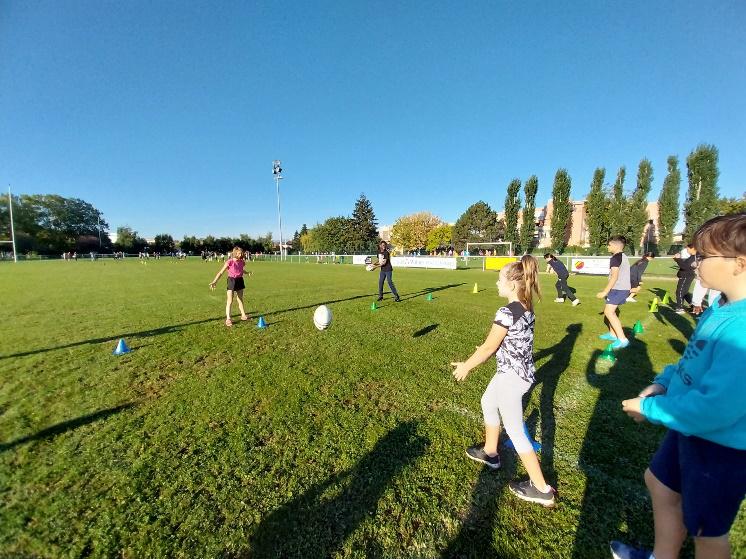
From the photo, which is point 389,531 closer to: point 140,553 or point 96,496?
point 140,553

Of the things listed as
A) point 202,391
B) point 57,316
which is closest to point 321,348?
point 202,391

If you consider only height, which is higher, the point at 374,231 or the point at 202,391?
the point at 374,231

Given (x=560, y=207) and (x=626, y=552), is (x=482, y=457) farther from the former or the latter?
(x=560, y=207)

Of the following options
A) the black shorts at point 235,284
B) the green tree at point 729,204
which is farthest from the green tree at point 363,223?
the black shorts at point 235,284

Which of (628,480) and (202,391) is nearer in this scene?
(628,480)

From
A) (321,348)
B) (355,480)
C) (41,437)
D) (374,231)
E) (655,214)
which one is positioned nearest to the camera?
(355,480)

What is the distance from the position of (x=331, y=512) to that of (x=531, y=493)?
1.60 meters

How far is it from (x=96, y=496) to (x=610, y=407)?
5.47 metres

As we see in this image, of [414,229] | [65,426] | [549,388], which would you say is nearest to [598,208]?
[414,229]

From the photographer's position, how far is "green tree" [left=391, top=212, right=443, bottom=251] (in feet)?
258

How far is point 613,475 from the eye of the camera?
2.91 m

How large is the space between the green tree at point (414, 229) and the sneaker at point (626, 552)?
75771 mm

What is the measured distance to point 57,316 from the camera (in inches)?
373

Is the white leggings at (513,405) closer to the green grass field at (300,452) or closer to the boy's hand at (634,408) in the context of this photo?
the green grass field at (300,452)
